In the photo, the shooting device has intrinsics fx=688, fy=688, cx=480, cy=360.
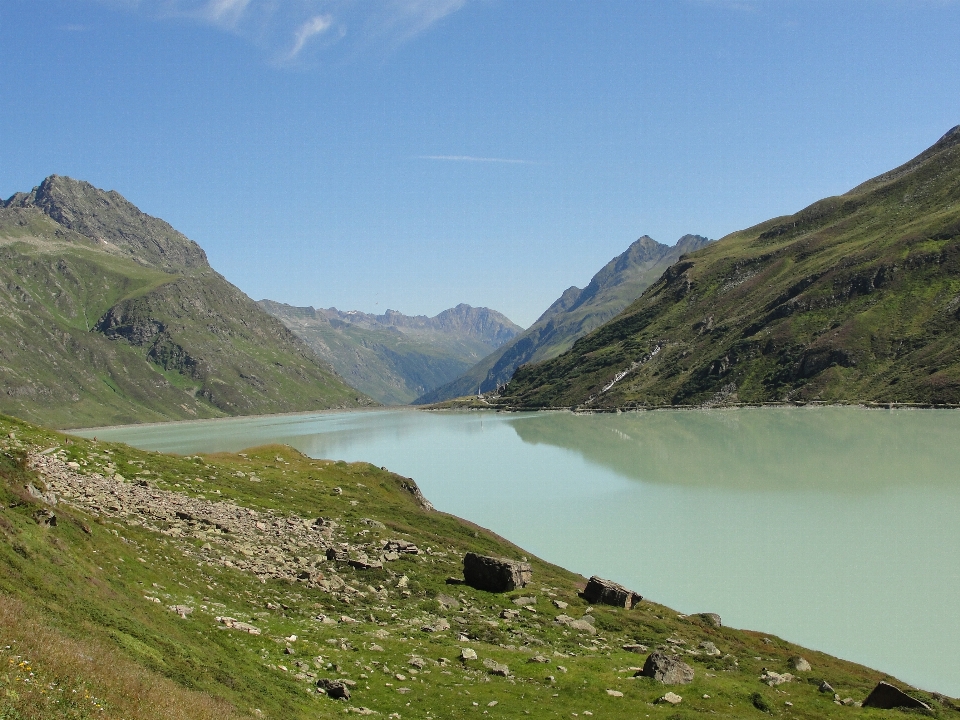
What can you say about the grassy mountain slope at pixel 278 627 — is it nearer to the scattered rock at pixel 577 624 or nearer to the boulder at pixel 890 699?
the scattered rock at pixel 577 624

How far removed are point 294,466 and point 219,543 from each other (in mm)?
30107

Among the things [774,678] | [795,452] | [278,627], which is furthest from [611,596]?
[795,452]

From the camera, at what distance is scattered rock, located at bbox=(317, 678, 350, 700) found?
70.6 ft

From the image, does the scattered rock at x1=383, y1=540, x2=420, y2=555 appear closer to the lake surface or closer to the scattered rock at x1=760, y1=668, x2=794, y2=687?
the lake surface

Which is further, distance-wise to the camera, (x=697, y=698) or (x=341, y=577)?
(x=341, y=577)

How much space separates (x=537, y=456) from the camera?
492ft

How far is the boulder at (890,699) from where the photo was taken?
2480 cm

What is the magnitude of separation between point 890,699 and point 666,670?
791 cm

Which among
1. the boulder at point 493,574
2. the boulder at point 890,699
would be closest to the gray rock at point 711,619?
the boulder at point 493,574

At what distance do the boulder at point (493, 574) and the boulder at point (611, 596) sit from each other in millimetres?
4091

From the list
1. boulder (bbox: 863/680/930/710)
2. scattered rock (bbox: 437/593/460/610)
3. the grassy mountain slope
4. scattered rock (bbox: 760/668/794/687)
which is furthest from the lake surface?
scattered rock (bbox: 437/593/460/610)

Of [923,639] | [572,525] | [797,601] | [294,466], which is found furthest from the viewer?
[572,525]

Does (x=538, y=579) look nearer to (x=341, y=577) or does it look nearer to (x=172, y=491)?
(x=341, y=577)

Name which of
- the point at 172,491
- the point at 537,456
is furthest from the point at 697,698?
the point at 537,456
